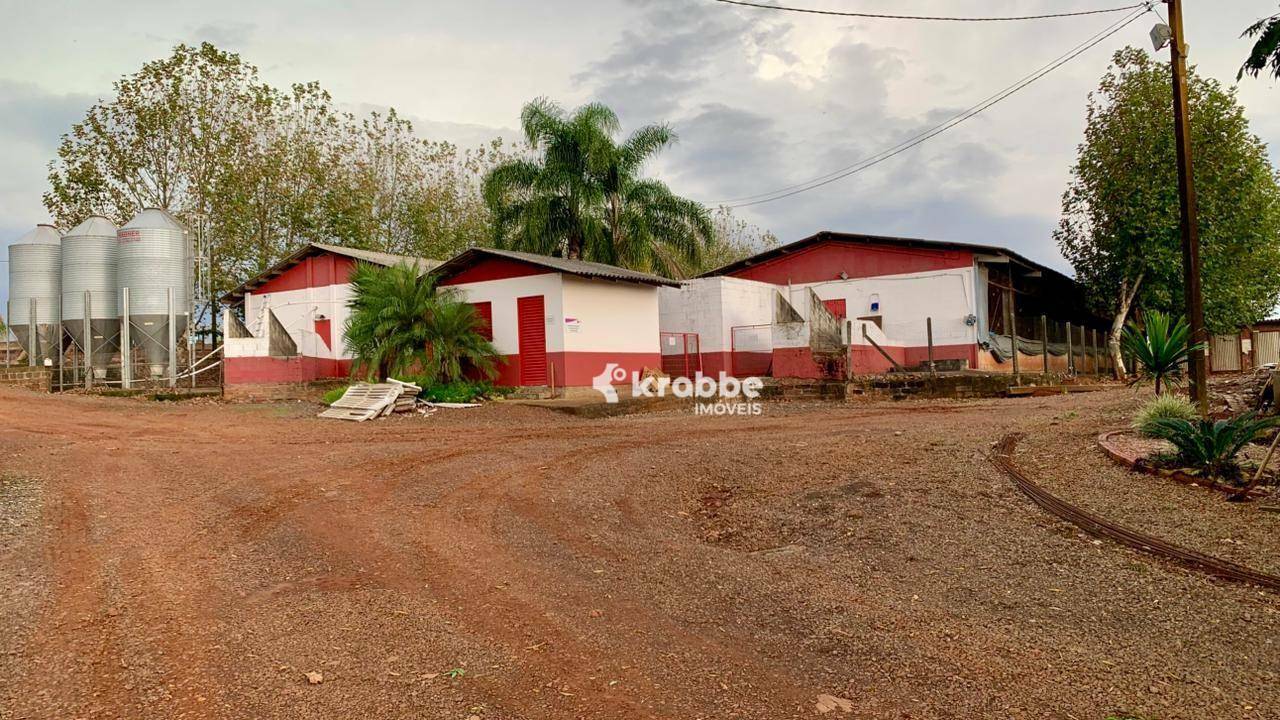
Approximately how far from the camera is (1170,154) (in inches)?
1042

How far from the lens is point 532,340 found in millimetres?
20625

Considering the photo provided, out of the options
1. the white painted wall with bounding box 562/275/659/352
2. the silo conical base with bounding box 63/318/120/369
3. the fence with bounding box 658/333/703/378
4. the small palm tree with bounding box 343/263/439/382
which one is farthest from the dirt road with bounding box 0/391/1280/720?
the silo conical base with bounding box 63/318/120/369

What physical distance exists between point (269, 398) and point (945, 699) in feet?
70.2

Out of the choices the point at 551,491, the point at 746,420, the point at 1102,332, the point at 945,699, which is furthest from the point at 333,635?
the point at 1102,332

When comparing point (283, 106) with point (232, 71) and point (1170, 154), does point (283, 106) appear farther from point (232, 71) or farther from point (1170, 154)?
point (1170, 154)

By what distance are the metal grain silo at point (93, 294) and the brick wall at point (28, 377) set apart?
3.86ft

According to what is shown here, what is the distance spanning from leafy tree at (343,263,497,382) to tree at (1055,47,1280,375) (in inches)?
857

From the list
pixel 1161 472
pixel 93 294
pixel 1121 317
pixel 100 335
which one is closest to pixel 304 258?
pixel 93 294

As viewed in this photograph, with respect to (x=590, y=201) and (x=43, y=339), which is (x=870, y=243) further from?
(x=43, y=339)

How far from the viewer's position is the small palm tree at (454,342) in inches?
771

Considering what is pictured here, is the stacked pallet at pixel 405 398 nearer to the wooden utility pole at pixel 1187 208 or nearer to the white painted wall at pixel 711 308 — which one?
the white painted wall at pixel 711 308

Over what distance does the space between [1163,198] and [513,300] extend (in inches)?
830

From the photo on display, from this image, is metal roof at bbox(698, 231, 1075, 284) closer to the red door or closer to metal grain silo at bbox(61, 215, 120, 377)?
the red door

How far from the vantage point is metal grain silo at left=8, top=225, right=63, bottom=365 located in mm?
24828
